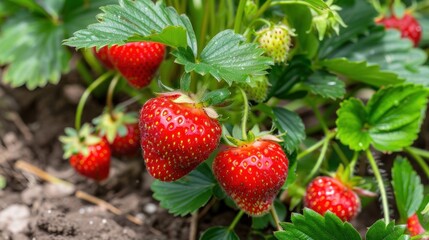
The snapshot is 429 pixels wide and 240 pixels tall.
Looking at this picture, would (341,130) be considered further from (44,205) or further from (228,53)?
(44,205)

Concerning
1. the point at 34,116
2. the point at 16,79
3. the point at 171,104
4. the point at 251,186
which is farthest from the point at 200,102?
the point at 34,116

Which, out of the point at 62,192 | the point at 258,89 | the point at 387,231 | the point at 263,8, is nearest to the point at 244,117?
the point at 258,89

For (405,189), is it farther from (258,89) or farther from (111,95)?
(111,95)

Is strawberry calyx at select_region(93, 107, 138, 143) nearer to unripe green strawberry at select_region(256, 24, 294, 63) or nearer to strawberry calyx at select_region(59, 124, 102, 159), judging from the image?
strawberry calyx at select_region(59, 124, 102, 159)

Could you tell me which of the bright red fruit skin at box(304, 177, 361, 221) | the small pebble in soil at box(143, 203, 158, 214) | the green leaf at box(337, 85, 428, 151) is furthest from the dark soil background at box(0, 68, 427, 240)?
the green leaf at box(337, 85, 428, 151)

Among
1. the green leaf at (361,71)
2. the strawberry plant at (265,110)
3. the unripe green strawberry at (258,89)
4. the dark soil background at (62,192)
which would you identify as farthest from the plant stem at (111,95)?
the green leaf at (361,71)

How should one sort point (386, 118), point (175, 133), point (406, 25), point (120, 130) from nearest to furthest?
point (175, 133) → point (386, 118) → point (120, 130) → point (406, 25)
